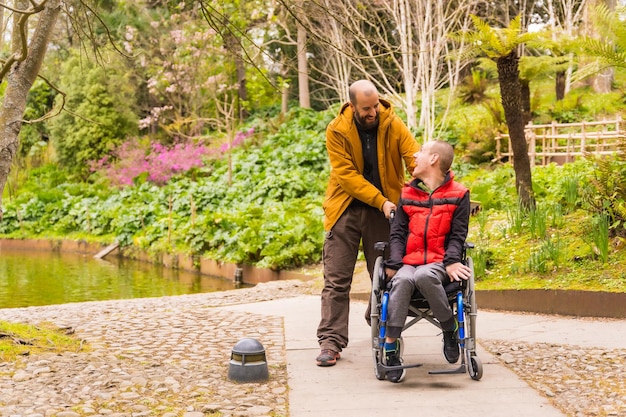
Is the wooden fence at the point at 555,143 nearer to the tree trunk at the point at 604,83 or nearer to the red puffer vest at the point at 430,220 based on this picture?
the tree trunk at the point at 604,83

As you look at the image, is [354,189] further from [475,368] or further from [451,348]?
[475,368]

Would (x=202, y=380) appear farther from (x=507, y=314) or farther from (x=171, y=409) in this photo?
(x=507, y=314)

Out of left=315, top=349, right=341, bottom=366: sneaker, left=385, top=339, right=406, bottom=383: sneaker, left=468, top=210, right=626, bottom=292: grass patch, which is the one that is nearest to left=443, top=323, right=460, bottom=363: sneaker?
left=385, top=339, right=406, bottom=383: sneaker

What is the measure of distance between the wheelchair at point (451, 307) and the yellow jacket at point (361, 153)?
0.59 meters

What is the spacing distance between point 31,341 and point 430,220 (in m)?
2.92

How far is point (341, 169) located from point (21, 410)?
2.35 m

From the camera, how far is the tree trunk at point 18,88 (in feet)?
17.9

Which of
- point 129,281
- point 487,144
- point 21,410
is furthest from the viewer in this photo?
point 487,144

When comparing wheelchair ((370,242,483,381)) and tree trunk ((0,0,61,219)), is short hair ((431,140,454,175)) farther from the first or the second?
tree trunk ((0,0,61,219))

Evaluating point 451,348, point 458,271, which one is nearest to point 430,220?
point 458,271

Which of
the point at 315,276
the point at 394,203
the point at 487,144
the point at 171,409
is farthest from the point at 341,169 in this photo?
the point at 487,144

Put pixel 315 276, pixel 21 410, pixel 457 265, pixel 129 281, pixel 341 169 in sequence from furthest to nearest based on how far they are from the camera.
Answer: pixel 129 281
pixel 315 276
pixel 341 169
pixel 457 265
pixel 21 410

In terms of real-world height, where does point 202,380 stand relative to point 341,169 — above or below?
below

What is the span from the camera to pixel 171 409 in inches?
158
